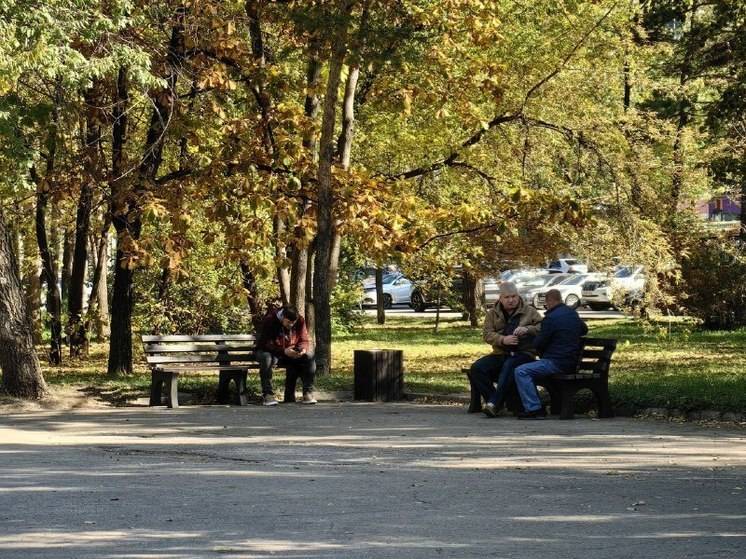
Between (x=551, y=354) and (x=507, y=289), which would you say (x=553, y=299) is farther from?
(x=551, y=354)

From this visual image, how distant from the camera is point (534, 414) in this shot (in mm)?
16328

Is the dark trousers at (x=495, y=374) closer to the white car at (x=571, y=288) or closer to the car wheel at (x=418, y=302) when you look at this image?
the white car at (x=571, y=288)

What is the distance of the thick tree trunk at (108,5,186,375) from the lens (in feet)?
70.9

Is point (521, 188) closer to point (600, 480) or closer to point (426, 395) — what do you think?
point (426, 395)

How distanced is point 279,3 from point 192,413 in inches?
305

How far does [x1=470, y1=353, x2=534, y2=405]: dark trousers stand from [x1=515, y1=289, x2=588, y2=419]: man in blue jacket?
10.0 inches

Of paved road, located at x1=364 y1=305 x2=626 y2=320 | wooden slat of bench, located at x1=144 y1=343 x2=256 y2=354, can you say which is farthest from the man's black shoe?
paved road, located at x1=364 y1=305 x2=626 y2=320

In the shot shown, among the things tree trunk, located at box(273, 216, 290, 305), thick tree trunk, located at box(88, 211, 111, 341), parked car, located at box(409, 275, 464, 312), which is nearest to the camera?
tree trunk, located at box(273, 216, 290, 305)

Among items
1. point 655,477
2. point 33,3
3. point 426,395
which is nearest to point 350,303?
point 426,395

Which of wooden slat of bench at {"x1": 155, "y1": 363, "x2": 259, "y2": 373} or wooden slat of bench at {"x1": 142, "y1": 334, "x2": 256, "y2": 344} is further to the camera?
wooden slat of bench at {"x1": 142, "y1": 334, "x2": 256, "y2": 344}

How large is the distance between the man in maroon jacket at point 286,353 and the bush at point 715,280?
1533 centimetres

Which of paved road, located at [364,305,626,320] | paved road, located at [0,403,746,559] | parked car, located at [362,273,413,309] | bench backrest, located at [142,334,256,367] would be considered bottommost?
paved road, located at [0,403,746,559]

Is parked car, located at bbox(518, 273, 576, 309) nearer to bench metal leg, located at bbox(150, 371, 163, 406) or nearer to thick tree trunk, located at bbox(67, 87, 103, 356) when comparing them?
thick tree trunk, located at bbox(67, 87, 103, 356)

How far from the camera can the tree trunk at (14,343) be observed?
18.6 m
